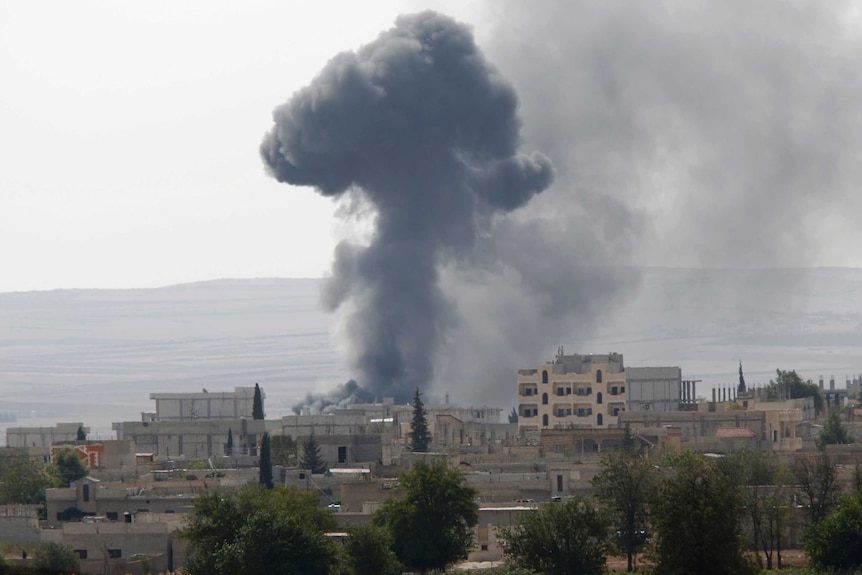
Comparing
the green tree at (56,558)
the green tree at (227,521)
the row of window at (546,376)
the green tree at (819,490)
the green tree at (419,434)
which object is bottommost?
the green tree at (56,558)

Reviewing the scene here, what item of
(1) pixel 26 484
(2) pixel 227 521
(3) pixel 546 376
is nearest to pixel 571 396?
(3) pixel 546 376

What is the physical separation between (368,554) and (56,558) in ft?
21.1

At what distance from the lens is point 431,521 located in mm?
51062

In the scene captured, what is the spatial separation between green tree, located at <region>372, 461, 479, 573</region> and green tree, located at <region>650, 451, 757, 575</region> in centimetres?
840

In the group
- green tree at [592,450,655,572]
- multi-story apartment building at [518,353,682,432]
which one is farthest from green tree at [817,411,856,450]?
green tree at [592,450,655,572]

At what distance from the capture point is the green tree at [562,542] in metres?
46.9

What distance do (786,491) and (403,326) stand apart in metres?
77.0

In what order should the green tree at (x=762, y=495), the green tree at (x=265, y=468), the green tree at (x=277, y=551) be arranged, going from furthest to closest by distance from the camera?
the green tree at (x=265, y=468) < the green tree at (x=762, y=495) < the green tree at (x=277, y=551)

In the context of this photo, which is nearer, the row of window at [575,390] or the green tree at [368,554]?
the green tree at [368,554]

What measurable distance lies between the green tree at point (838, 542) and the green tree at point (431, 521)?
7.86m

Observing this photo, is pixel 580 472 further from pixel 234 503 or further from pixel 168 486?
pixel 234 503

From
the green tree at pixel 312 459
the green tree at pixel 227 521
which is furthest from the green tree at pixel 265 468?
the green tree at pixel 227 521

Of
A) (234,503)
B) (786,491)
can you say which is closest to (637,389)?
(786,491)

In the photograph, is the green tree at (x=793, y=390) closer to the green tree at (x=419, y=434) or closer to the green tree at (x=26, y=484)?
the green tree at (x=419, y=434)
